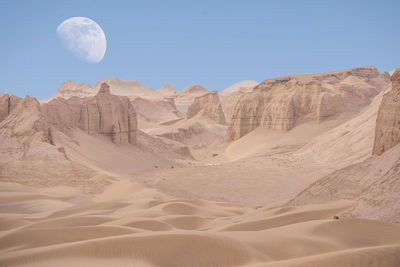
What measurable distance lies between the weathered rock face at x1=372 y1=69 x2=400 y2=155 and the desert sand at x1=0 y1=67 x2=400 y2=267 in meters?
0.04

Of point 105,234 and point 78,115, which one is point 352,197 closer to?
point 105,234

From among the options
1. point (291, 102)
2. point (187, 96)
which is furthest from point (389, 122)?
point (187, 96)

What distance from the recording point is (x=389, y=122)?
6969 millimetres

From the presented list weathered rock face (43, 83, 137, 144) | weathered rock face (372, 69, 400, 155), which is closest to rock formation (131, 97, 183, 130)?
Answer: weathered rock face (43, 83, 137, 144)

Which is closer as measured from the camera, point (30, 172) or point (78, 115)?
point (30, 172)

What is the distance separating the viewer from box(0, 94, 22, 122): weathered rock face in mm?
15094

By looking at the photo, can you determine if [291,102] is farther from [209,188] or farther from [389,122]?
[389,122]

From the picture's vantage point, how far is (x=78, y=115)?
18.4 m

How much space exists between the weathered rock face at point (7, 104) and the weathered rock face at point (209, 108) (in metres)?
36.7

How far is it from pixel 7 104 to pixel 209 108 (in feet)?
125

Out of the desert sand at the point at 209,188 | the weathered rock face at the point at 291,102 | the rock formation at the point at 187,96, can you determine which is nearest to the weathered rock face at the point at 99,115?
the desert sand at the point at 209,188

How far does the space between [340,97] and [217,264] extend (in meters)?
27.5

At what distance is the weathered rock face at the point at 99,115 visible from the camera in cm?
1736

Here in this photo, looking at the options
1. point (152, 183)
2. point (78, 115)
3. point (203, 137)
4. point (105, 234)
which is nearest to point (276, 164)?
point (152, 183)
